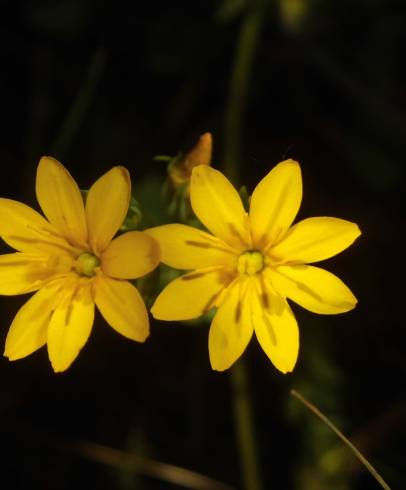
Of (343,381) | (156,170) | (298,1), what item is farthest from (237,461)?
(298,1)

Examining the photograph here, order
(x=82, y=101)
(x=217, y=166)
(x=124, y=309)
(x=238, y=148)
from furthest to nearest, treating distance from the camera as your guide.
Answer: (x=82, y=101), (x=217, y=166), (x=238, y=148), (x=124, y=309)

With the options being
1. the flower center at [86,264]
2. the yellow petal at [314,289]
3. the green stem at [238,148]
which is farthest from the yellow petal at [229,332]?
the green stem at [238,148]

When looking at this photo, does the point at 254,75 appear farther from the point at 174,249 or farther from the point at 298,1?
the point at 174,249

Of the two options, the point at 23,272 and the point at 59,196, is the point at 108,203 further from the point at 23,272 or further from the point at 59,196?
the point at 23,272

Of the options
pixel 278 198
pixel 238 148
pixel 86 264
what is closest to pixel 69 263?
pixel 86 264

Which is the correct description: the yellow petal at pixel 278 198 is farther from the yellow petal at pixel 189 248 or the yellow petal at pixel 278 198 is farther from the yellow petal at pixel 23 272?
the yellow petal at pixel 23 272
